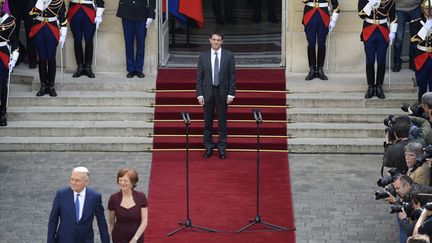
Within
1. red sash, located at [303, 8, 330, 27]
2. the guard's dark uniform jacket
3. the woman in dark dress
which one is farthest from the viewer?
red sash, located at [303, 8, 330, 27]

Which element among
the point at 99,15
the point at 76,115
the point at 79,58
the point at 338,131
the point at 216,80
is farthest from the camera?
the point at 79,58

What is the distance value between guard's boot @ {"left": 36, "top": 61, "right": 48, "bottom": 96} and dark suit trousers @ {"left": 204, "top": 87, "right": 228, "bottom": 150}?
9.47ft

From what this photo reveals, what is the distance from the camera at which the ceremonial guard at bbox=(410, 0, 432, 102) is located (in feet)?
61.1

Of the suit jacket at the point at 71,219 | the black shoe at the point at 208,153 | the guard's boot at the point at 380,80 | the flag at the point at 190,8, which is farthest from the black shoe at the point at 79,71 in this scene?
the suit jacket at the point at 71,219

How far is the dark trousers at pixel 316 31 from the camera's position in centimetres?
2009

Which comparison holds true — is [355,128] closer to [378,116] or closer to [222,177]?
[378,116]

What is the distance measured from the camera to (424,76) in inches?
750

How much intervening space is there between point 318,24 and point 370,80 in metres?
1.23

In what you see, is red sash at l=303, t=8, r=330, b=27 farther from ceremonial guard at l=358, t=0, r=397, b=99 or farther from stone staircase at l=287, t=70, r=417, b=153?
stone staircase at l=287, t=70, r=417, b=153

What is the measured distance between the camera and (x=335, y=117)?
64.0 ft

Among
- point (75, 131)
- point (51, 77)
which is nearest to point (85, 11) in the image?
point (51, 77)

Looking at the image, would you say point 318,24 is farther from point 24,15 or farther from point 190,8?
point 24,15

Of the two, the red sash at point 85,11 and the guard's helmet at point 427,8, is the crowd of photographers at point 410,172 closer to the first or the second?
the guard's helmet at point 427,8

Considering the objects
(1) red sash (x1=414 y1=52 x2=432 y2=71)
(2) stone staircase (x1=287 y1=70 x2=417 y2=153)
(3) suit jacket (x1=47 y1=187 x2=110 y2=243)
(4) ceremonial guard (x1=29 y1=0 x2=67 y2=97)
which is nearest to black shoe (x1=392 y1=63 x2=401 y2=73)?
(2) stone staircase (x1=287 y1=70 x2=417 y2=153)
